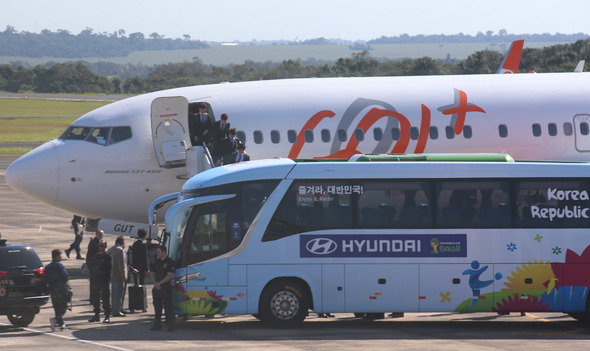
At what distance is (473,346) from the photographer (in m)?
19.8

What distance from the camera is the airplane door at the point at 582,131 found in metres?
32.5

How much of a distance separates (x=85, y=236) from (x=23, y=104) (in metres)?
106

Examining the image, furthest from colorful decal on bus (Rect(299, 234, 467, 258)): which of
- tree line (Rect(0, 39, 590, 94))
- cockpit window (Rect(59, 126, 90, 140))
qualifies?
tree line (Rect(0, 39, 590, 94))

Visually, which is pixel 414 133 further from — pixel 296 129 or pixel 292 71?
pixel 292 71

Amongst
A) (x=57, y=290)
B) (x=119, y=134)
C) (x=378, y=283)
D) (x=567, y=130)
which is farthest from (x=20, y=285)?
(x=567, y=130)

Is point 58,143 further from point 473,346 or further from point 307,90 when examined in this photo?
point 473,346

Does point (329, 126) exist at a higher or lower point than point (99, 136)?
higher

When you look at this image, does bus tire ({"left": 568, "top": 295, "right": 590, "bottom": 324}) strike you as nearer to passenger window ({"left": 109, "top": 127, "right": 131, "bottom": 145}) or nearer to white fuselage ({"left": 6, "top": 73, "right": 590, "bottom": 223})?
white fuselage ({"left": 6, "top": 73, "right": 590, "bottom": 223})

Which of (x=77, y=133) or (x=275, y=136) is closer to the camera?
(x=77, y=133)

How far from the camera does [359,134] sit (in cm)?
3100

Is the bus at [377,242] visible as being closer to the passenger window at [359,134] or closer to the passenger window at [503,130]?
the passenger window at [359,134]

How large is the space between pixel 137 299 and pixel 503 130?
45.3 feet

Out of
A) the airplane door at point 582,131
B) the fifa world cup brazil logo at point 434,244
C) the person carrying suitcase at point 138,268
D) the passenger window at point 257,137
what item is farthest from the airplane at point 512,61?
the person carrying suitcase at point 138,268

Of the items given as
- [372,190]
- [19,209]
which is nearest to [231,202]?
[372,190]
